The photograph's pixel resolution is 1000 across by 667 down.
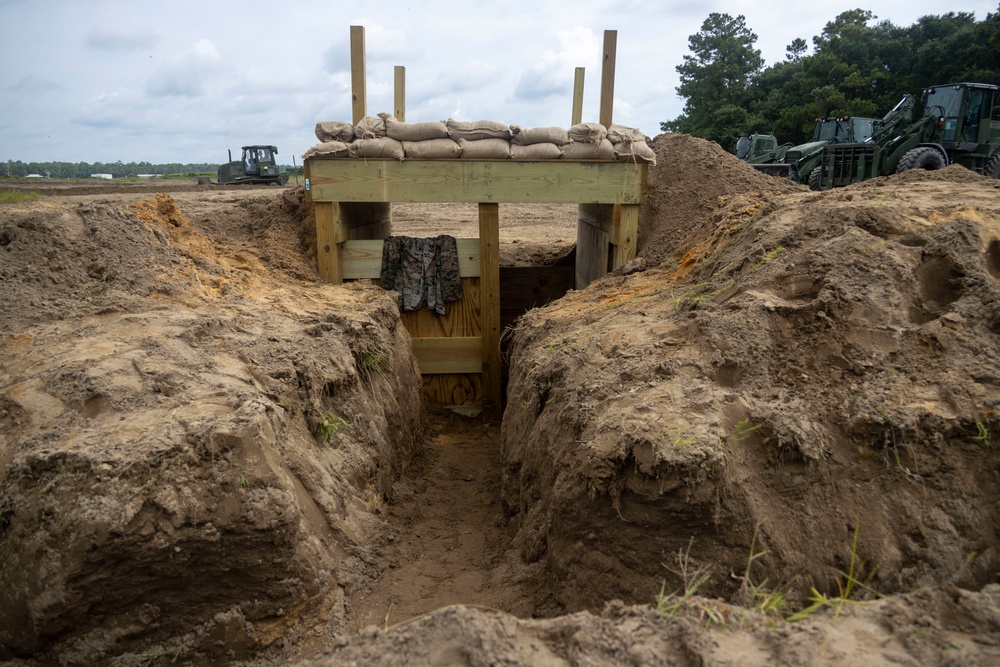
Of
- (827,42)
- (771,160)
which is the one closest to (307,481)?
(771,160)

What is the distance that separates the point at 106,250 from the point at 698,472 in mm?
4229

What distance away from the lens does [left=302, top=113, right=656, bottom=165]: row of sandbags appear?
6.23 m

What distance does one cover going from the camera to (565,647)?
→ 70.2 inches

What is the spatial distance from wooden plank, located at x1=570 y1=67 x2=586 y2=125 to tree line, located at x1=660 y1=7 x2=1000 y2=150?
61.4 ft

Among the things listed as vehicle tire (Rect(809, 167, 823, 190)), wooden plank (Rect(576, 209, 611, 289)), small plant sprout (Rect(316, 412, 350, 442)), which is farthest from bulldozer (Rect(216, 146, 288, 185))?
small plant sprout (Rect(316, 412, 350, 442))

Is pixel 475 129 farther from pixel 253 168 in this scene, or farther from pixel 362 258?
pixel 253 168

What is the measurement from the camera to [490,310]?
7.18 m

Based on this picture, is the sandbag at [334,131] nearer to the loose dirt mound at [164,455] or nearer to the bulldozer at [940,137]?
the loose dirt mound at [164,455]

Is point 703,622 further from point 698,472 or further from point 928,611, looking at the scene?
point 698,472

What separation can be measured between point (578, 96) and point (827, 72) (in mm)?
25231

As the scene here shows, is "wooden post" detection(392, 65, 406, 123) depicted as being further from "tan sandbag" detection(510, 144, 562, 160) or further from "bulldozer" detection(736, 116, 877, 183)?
"bulldozer" detection(736, 116, 877, 183)

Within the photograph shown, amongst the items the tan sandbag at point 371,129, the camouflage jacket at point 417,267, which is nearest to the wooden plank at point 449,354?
the camouflage jacket at point 417,267

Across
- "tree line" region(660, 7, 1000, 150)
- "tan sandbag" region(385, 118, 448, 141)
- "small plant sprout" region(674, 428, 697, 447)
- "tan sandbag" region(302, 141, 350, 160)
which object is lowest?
"small plant sprout" region(674, 428, 697, 447)

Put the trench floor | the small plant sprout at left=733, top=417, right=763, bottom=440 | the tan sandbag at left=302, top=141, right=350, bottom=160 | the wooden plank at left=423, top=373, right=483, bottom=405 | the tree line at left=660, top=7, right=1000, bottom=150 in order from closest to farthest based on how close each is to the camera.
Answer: the small plant sprout at left=733, top=417, right=763, bottom=440 → the trench floor → the tan sandbag at left=302, top=141, right=350, bottom=160 → the wooden plank at left=423, top=373, right=483, bottom=405 → the tree line at left=660, top=7, right=1000, bottom=150
